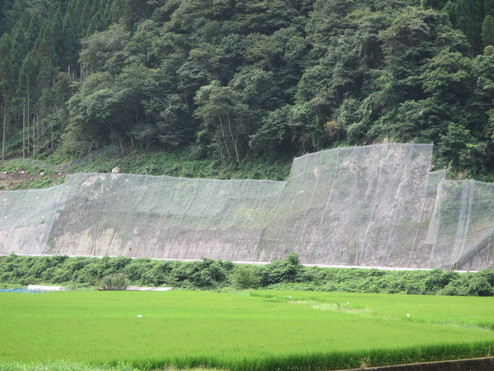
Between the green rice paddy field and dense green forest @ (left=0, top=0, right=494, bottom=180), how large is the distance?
1707cm

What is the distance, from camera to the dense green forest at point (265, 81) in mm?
31625

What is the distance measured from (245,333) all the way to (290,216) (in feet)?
55.4

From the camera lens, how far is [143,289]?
2423 cm

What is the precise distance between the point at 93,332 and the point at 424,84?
2485cm

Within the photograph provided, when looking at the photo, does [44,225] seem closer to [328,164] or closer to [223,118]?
[223,118]

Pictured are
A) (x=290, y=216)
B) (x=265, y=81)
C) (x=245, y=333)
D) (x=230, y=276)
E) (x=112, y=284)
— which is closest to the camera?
(x=245, y=333)

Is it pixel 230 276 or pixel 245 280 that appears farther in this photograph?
pixel 230 276

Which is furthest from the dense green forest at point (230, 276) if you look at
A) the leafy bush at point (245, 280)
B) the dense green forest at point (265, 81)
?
the dense green forest at point (265, 81)

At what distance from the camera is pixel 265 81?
4144cm

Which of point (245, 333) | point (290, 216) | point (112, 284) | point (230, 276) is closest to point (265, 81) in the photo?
point (290, 216)

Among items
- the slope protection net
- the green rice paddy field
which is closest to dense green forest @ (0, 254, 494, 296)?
the slope protection net

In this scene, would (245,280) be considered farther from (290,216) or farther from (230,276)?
(290,216)

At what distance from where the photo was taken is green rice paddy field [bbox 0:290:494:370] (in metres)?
8.95

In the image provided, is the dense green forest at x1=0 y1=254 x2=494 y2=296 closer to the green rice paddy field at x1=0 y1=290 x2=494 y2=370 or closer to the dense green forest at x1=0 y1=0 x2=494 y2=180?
the green rice paddy field at x1=0 y1=290 x2=494 y2=370
